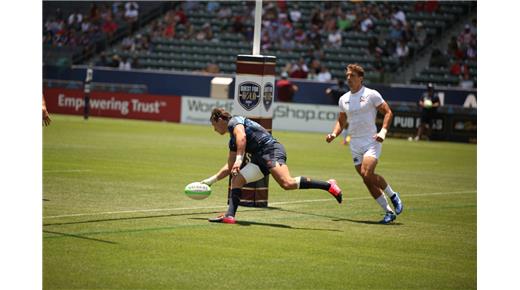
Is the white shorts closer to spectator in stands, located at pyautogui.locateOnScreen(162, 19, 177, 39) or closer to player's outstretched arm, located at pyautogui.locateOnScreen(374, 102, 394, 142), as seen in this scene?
player's outstretched arm, located at pyautogui.locateOnScreen(374, 102, 394, 142)

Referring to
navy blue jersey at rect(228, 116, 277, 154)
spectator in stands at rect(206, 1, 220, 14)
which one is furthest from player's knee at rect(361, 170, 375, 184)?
spectator in stands at rect(206, 1, 220, 14)

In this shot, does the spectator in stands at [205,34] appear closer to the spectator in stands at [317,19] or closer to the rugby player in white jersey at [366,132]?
the spectator in stands at [317,19]

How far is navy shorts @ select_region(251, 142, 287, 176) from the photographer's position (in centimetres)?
1462

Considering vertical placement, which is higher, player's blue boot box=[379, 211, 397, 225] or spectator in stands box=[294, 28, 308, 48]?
spectator in stands box=[294, 28, 308, 48]

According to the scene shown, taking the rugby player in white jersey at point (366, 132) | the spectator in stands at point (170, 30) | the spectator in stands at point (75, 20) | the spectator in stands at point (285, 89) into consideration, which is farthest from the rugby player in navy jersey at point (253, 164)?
the spectator in stands at point (170, 30)

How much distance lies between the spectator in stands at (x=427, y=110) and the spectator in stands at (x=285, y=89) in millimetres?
5055

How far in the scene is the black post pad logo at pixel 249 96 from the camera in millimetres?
16391

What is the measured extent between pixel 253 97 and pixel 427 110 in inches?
875

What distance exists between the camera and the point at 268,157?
14.6 m

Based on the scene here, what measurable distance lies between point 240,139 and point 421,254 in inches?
118

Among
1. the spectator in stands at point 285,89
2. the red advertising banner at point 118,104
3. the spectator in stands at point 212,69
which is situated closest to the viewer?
the spectator in stands at point 285,89

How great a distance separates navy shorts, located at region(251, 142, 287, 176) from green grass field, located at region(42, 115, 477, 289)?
788 mm
